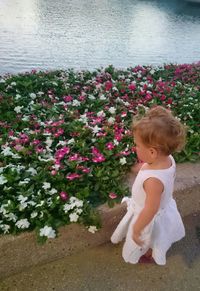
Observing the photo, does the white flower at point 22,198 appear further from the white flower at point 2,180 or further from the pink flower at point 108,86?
the pink flower at point 108,86

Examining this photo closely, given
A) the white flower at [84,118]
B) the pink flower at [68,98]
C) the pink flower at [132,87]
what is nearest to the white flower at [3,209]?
the white flower at [84,118]

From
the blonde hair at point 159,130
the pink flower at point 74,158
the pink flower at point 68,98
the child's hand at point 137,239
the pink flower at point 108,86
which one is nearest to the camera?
the blonde hair at point 159,130

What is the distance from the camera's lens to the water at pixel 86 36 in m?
12.0

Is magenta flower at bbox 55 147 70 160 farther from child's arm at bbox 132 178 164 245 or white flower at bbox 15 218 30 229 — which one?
child's arm at bbox 132 178 164 245

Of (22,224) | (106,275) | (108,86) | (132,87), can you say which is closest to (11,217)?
(22,224)

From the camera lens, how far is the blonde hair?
2490mm

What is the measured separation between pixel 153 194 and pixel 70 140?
179cm

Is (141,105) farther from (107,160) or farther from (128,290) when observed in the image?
(128,290)

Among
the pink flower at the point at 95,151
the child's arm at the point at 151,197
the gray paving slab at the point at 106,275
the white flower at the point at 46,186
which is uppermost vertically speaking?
the child's arm at the point at 151,197

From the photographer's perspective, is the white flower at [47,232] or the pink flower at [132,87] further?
the pink flower at [132,87]

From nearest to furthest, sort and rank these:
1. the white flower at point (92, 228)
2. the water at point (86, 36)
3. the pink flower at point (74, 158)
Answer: the white flower at point (92, 228), the pink flower at point (74, 158), the water at point (86, 36)

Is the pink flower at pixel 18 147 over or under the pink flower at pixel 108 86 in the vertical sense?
over

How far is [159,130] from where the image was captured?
249 cm

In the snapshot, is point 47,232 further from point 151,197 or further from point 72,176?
point 151,197
